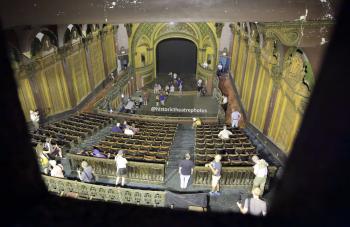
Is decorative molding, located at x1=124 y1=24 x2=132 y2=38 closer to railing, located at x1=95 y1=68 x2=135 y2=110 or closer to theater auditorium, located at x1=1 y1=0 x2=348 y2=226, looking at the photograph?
theater auditorium, located at x1=1 y1=0 x2=348 y2=226

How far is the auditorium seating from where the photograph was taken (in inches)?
285

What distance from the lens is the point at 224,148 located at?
8297 mm

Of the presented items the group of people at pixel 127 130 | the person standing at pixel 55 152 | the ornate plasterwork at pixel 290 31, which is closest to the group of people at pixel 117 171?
the person standing at pixel 55 152

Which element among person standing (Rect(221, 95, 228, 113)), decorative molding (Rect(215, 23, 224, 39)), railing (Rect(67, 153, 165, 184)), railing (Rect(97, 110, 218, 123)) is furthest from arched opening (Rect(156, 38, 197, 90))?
railing (Rect(67, 153, 165, 184))

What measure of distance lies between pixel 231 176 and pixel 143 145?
3.30 m

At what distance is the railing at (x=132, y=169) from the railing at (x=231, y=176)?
1030mm

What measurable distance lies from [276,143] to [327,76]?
889 centimetres

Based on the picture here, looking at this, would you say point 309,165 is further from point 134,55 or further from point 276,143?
point 134,55

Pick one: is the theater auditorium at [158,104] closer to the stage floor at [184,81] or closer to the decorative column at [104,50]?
the decorative column at [104,50]

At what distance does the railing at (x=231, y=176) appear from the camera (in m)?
6.64

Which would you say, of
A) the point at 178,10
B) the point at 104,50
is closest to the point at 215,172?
the point at 178,10

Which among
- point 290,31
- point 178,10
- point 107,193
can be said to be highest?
point 178,10

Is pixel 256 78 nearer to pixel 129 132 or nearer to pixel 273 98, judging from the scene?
Answer: pixel 273 98

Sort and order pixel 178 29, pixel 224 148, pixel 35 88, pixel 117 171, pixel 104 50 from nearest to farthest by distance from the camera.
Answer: pixel 117 171
pixel 224 148
pixel 35 88
pixel 104 50
pixel 178 29
